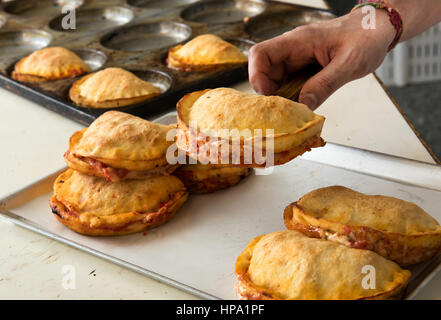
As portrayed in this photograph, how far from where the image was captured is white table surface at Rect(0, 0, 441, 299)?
1573 mm

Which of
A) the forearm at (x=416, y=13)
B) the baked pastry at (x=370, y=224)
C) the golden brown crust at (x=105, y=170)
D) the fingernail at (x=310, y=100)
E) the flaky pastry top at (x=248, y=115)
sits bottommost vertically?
the golden brown crust at (x=105, y=170)

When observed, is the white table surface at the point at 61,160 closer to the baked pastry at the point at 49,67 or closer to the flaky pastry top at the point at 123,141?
the baked pastry at the point at 49,67

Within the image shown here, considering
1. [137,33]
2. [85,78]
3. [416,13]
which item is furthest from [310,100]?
[137,33]

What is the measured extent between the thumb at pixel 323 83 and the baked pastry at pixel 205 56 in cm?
96

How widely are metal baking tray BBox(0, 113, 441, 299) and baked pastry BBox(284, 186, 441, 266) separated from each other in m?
0.07

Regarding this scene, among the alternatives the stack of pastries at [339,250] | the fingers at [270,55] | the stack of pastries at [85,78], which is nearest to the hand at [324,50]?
the fingers at [270,55]

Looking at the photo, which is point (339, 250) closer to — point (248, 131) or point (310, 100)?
point (248, 131)

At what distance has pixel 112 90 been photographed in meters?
2.75

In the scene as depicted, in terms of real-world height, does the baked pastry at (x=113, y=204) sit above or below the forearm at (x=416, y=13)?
below

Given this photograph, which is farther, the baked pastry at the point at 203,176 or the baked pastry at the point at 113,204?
the baked pastry at the point at 203,176

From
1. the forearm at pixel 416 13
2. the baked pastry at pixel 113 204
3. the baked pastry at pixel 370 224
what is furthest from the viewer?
the forearm at pixel 416 13

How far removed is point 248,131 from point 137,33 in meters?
2.26

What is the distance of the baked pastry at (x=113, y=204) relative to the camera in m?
1.78

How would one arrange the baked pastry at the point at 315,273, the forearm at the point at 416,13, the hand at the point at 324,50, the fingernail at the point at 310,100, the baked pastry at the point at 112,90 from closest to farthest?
the baked pastry at the point at 315,273 < the fingernail at the point at 310,100 < the hand at the point at 324,50 < the forearm at the point at 416,13 < the baked pastry at the point at 112,90
